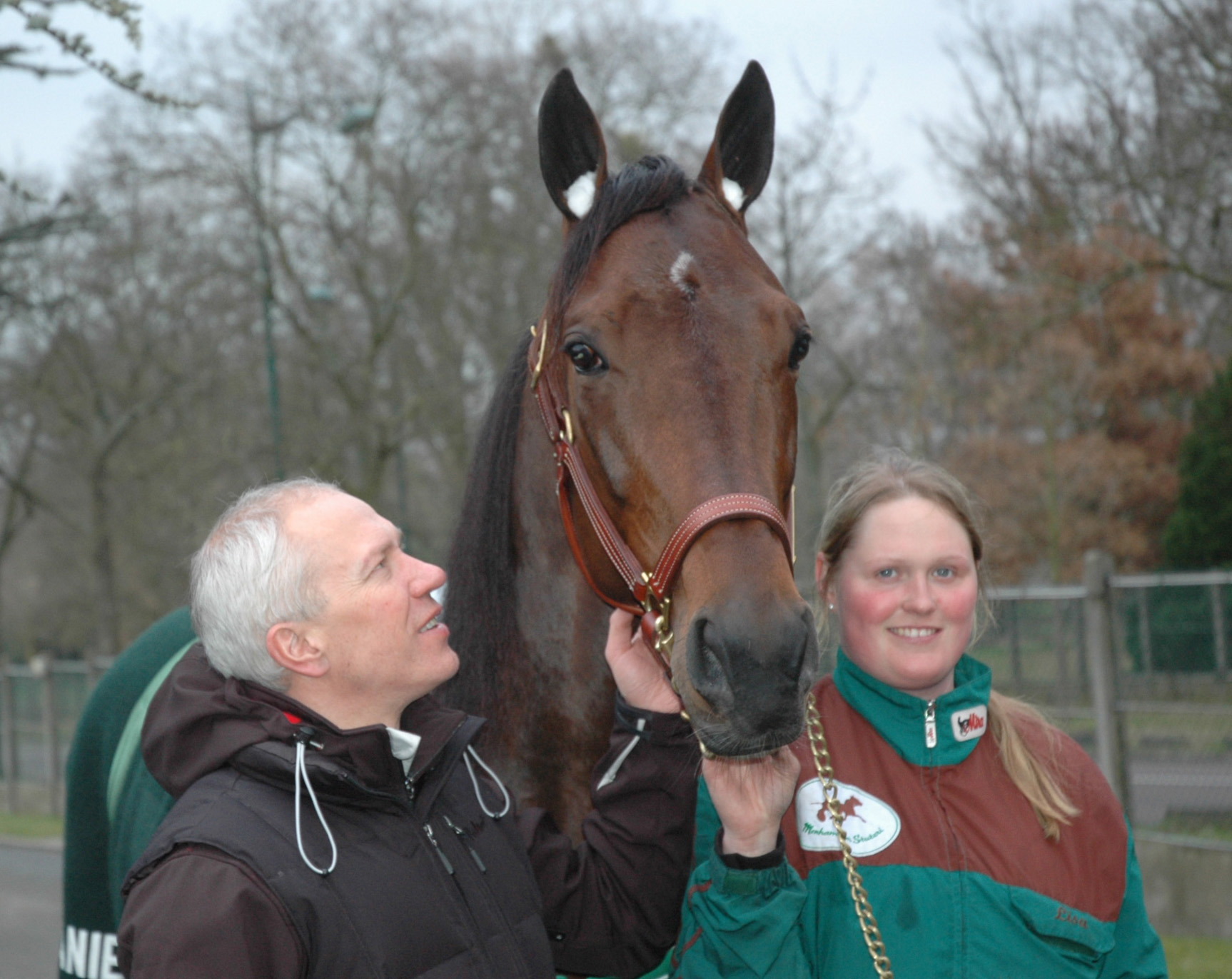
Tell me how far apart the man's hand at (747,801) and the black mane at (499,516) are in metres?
0.66

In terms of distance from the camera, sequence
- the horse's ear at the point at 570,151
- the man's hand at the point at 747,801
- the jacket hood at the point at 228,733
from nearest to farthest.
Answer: the jacket hood at the point at 228,733 → the man's hand at the point at 747,801 → the horse's ear at the point at 570,151

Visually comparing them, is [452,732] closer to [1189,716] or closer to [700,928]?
[700,928]

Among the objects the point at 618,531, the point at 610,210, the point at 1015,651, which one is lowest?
the point at 1015,651

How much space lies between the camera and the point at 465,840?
1.96m

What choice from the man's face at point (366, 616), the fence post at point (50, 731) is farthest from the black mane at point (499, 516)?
the fence post at point (50, 731)

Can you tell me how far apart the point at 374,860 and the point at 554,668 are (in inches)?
30.6

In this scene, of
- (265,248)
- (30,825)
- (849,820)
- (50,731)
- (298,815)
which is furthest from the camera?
(265,248)

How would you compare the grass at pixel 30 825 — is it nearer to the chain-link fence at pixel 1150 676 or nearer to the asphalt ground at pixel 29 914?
the asphalt ground at pixel 29 914

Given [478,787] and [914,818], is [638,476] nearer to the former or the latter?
[478,787]

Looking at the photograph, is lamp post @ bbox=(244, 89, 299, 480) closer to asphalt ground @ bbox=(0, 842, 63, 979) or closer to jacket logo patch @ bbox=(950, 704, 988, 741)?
asphalt ground @ bbox=(0, 842, 63, 979)

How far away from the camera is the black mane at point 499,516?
241 centimetres

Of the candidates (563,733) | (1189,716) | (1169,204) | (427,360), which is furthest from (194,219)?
(563,733)

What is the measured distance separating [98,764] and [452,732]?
1.90 metres

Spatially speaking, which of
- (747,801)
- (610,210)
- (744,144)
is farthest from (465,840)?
(744,144)
